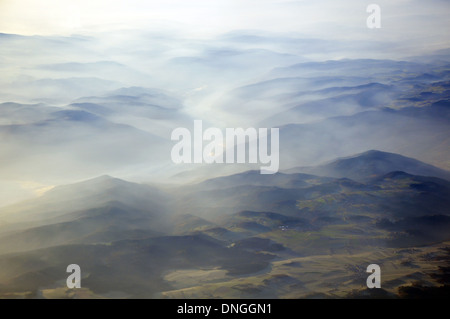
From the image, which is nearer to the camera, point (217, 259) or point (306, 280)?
point (306, 280)

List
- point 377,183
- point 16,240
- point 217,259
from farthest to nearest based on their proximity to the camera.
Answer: point 377,183 → point 16,240 → point 217,259

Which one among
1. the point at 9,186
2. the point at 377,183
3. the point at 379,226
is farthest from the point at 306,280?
the point at 9,186

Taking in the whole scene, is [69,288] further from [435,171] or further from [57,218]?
[435,171]
